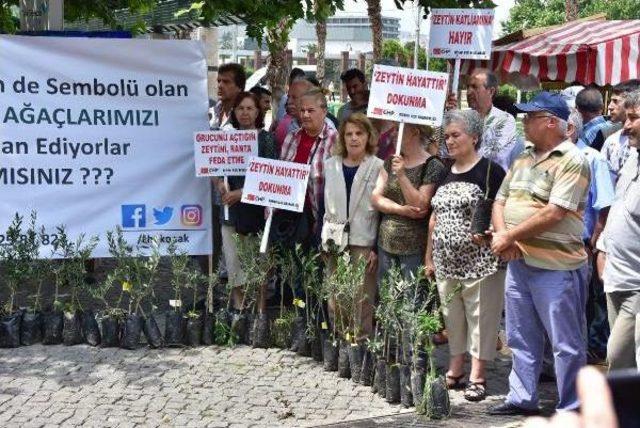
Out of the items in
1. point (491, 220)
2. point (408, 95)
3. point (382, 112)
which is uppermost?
point (408, 95)

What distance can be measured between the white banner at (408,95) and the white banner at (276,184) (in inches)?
27.3

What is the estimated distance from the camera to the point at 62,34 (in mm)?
8023

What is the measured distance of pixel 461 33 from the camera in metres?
8.34

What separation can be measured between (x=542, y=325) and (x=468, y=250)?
62 cm

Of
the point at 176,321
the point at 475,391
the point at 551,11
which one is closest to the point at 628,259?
the point at 475,391

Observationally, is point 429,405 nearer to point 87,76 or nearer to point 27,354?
point 27,354

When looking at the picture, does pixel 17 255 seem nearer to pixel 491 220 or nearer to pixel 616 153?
pixel 491 220

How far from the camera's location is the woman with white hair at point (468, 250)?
6.16m

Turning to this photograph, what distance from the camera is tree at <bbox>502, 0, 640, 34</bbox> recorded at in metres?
52.3

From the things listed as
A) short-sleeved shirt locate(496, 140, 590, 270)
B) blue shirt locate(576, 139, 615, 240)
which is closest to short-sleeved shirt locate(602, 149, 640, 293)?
short-sleeved shirt locate(496, 140, 590, 270)

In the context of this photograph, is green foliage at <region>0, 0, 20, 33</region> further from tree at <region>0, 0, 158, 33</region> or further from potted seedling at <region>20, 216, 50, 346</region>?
potted seedling at <region>20, 216, 50, 346</region>

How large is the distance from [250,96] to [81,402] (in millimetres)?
2785

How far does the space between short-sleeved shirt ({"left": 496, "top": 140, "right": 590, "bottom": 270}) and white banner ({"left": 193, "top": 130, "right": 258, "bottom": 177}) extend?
2.41m

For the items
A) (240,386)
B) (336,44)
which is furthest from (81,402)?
(336,44)
